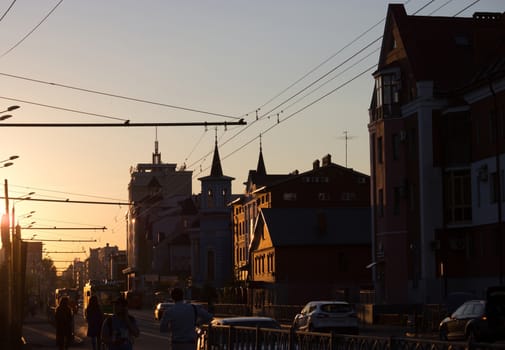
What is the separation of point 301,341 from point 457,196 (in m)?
48.2

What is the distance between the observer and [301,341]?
20.2m

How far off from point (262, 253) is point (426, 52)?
3970cm

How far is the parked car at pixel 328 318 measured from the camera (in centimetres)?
4681

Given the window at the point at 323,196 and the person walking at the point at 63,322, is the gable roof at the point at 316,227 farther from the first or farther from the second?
the person walking at the point at 63,322

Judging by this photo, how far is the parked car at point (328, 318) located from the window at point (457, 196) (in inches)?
771

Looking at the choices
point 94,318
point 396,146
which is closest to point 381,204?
point 396,146

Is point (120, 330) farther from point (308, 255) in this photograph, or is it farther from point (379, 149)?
point (308, 255)

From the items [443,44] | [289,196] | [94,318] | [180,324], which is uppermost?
[443,44]

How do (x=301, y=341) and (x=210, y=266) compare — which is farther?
(x=210, y=266)

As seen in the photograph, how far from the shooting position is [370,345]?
55.6ft

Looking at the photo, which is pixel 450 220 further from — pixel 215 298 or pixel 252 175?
pixel 252 175

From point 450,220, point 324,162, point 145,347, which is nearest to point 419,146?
point 450,220

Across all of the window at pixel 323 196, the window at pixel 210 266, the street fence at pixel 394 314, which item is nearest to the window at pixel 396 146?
the street fence at pixel 394 314

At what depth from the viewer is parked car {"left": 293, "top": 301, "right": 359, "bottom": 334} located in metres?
46.8
